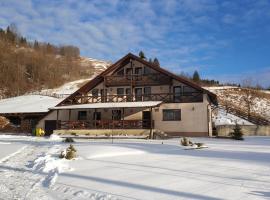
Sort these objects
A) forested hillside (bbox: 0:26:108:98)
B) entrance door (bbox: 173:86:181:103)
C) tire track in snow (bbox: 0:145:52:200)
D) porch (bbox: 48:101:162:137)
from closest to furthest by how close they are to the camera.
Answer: tire track in snow (bbox: 0:145:52:200) → porch (bbox: 48:101:162:137) → entrance door (bbox: 173:86:181:103) → forested hillside (bbox: 0:26:108:98)

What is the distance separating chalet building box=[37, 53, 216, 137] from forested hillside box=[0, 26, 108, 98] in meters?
45.0

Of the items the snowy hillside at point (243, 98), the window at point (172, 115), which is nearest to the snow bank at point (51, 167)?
the window at point (172, 115)

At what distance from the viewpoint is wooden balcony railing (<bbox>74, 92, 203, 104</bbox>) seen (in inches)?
1164

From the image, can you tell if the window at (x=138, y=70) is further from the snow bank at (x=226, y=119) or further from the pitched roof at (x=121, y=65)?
the snow bank at (x=226, y=119)

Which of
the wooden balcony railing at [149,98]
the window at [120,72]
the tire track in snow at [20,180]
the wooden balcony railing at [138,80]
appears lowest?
the tire track in snow at [20,180]

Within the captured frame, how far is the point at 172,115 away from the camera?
97.4 feet

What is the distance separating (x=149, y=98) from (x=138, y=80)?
2029mm

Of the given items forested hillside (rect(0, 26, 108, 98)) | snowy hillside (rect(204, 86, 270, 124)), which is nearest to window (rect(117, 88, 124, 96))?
snowy hillside (rect(204, 86, 270, 124))

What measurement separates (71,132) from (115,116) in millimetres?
4345

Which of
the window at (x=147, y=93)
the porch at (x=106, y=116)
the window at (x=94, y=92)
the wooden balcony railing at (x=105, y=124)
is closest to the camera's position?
the porch at (x=106, y=116)

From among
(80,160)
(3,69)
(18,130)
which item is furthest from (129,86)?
(3,69)

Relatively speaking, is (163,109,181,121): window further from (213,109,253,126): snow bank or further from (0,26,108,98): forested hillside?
(0,26,108,98): forested hillside

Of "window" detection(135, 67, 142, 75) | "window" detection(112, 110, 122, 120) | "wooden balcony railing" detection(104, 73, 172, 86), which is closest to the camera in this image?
"wooden balcony railing" detection(104, 73, 172, 86)

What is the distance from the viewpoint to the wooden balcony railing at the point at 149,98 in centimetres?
2956
